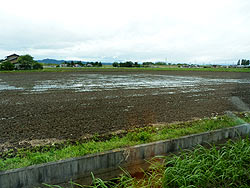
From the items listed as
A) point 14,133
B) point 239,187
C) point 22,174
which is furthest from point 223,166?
point 14,133

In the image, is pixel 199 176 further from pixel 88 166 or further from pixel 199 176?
pixel 88 166

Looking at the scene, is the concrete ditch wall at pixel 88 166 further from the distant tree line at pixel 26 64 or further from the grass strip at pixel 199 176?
the distant tree line at pixel 26 64

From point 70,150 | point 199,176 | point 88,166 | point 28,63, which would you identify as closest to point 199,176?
point 199,176

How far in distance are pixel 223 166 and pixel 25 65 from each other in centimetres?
5247

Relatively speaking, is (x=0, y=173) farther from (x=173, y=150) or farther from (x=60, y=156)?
(x=173, y=150)

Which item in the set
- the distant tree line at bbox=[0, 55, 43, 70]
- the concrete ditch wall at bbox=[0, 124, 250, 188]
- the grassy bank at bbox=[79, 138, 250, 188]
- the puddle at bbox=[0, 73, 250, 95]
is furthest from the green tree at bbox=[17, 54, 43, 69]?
the grassy bank at bbox=[79, 138, 250, 188]

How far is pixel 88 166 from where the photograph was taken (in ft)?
10.4

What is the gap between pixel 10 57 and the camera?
67.6 m

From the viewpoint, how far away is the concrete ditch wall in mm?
2799

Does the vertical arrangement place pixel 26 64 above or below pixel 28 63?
below

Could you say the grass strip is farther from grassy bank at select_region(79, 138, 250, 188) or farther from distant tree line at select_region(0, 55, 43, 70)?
distant tree line at select_region(0, 55, 43, 70)

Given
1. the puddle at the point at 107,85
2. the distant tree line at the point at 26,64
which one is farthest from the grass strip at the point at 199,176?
the distant tree line at the point at 26,64

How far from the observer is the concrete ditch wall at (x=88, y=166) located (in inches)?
110

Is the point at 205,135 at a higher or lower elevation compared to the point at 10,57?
lower
